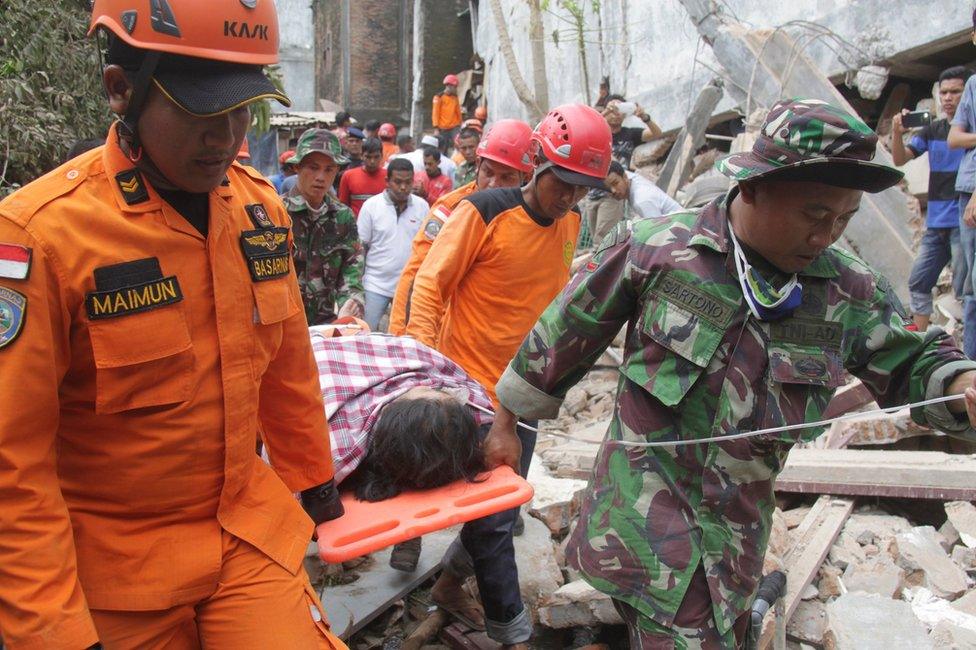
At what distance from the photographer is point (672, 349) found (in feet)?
7.43

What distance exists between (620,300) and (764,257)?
42 cm

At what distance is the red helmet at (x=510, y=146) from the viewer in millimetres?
4777

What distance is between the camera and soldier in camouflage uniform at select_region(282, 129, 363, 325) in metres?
4.98

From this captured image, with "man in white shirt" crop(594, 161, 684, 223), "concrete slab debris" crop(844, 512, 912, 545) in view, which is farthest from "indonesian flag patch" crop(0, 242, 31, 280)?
"man in white shirt" crop(594, 161, 684, 223)

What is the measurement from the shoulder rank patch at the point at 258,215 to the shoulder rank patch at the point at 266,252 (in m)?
0.02

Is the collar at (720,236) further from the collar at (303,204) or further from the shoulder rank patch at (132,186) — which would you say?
the collar at (303,204)

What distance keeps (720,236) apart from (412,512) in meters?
1.35

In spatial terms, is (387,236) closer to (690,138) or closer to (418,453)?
(690,138)

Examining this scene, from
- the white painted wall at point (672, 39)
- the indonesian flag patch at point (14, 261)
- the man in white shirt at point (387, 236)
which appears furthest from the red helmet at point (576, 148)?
the white painted wall at point (672, 39)

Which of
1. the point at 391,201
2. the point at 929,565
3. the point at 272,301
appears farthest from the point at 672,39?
the point at 272,301

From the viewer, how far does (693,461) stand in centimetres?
231

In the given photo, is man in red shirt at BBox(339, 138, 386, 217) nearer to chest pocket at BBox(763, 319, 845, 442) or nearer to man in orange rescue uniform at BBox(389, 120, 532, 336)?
man in orange rescue uniform at BBox(389, 120, 532, 336)

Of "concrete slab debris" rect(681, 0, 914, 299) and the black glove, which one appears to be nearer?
the black glove

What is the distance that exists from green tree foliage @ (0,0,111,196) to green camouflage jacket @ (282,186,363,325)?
173 centimetres
